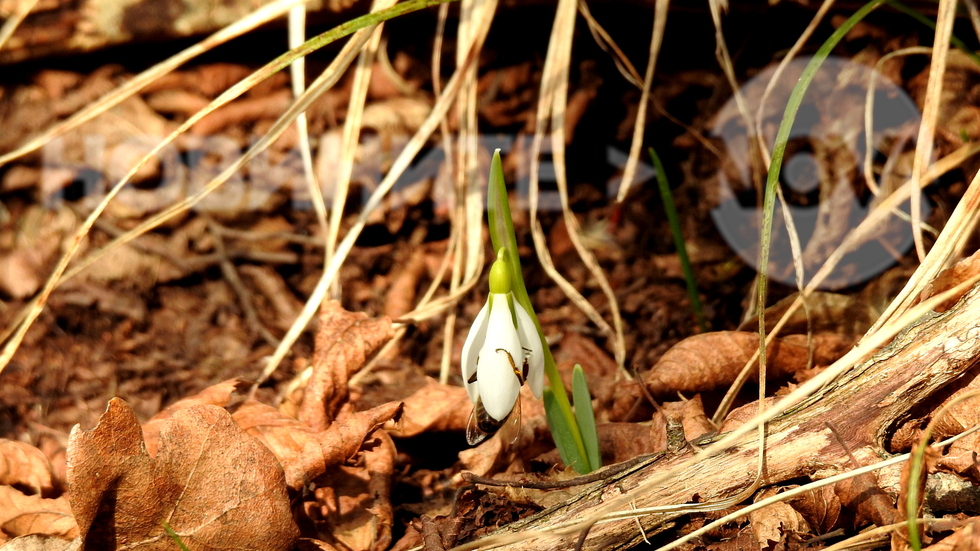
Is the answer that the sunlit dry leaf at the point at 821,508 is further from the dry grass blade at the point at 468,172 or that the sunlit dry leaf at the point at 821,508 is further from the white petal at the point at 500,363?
the dry grass blade at the point at 468,172

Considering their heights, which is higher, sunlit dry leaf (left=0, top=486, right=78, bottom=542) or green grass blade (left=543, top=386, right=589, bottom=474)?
green grass blade (left=543, top=386, right=589, bottom=474)

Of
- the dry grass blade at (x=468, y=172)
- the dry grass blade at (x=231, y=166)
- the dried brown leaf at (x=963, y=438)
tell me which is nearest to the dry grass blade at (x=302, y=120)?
the dry grass blade at (x=231, y=166)

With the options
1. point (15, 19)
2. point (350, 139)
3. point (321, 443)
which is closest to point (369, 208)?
point (350, 139)

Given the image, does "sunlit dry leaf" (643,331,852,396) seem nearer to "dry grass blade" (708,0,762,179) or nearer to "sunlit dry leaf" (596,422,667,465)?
"sunlit dry leaf" (596,422,667,465)

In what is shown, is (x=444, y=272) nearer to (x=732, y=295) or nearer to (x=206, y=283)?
(x=206, y=283)

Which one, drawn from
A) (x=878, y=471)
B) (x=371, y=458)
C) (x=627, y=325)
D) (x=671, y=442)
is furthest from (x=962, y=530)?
(x=627, y=325)

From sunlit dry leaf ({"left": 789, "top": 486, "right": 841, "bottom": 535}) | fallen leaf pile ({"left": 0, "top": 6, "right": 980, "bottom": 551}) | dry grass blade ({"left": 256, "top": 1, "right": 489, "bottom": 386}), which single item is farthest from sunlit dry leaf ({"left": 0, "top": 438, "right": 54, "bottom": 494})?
sunlit dry leaf ({"left": 789, "top": 486, "right": 841, "bottom": 535})

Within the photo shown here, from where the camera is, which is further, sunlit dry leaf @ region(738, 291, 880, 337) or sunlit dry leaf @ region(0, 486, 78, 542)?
sunlit dry leaf @ region(738, 291, 880, 337)
